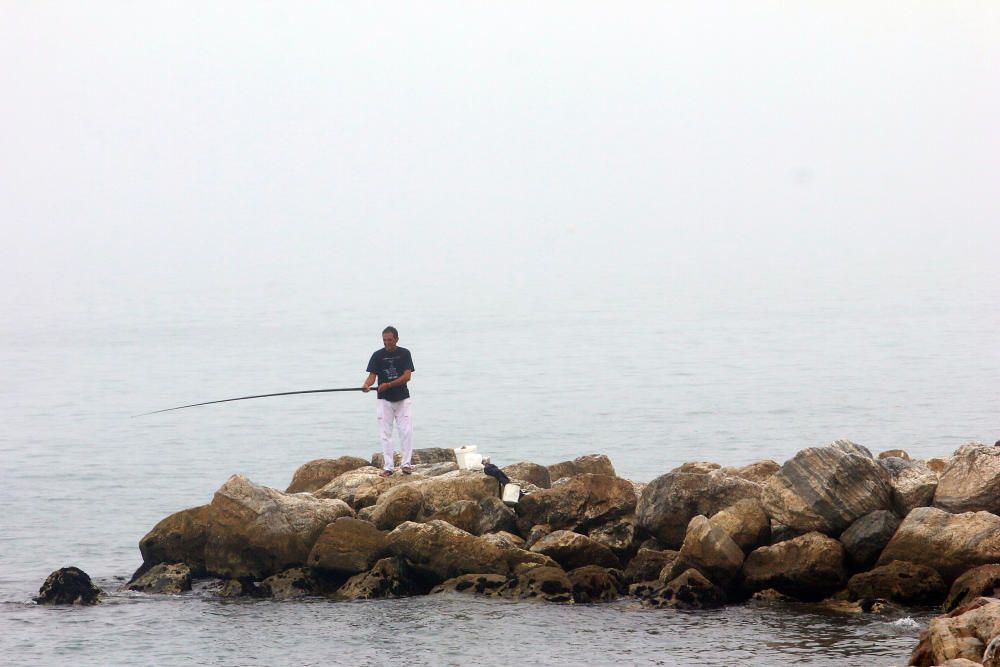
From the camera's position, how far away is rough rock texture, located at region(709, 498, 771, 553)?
53.6 feet

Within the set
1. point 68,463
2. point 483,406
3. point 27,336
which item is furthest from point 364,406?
point 27,336

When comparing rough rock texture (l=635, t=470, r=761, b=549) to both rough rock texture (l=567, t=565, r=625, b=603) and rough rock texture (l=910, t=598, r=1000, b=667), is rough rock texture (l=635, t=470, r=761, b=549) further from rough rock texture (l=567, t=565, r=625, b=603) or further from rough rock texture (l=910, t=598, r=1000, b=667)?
rough rock texture (l=910, t=598, r=1000, b=667)

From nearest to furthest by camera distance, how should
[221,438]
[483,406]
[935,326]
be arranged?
1. [221,438]
2. [483,406]
3. [935,326]

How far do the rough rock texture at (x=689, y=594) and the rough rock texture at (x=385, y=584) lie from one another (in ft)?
9.67

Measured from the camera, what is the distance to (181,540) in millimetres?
18250

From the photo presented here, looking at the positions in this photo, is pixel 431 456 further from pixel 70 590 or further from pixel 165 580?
pixel 70 590

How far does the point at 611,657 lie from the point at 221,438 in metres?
29.7

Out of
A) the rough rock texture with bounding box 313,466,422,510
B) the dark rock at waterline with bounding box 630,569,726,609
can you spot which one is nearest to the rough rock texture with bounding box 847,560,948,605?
the dark rock at waterline with bounding box 630,569,726,609

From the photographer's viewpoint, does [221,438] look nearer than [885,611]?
No

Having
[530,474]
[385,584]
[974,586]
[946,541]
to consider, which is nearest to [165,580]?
[385,584]

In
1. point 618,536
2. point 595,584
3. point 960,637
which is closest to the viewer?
point 960,637

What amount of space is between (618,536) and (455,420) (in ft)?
91.8

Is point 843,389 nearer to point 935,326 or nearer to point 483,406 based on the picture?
point 483,406

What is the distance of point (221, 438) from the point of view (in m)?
42.5
